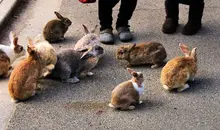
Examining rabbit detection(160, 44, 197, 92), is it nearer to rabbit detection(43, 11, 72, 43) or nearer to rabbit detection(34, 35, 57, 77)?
rabbit detection(34, 35, 57, 77)

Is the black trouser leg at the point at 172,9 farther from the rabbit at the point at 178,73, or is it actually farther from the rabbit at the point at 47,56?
the rabbit at the point at 47,56

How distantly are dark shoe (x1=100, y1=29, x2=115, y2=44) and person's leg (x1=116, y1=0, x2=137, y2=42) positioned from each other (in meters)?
0.11

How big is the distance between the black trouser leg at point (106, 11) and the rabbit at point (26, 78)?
116 centimetres

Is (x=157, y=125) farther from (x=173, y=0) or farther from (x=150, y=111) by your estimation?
(x=173, y=0)

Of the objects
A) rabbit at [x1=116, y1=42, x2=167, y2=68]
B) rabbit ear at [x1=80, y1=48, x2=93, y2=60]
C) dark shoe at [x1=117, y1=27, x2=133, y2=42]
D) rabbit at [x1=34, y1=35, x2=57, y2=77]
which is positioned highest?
rabbit at [x1=34, y1=35, x2=57, y2=77]

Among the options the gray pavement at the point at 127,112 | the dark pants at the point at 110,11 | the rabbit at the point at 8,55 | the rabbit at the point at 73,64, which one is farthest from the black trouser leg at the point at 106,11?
the rabbit at the point at 8,55

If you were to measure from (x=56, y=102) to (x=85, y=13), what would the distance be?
84.6 inches

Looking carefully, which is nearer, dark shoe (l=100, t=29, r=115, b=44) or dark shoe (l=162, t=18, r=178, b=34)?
dark shoe (l=100, t=29, r=115, b=44)

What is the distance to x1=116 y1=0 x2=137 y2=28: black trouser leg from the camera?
195 inches

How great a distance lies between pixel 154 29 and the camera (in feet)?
17.6

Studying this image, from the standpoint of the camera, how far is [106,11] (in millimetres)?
4953

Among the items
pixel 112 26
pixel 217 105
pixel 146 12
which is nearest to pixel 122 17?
pixel 112 26

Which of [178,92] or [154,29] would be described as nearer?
[178,92]

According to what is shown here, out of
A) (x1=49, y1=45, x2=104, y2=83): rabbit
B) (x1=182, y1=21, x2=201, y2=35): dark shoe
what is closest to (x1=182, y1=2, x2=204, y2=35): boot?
(x1=182, y1=21, x2=201, y2=35): dark shoe
